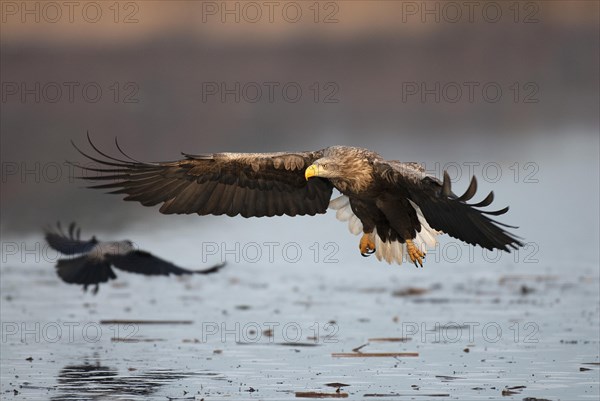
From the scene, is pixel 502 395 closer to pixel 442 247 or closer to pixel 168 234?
pixel 442 247

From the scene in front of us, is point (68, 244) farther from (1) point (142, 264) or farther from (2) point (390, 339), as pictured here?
(2) point (390, 339)

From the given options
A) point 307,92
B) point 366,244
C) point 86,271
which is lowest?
point 86,271

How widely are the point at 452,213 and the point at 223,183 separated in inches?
69.1

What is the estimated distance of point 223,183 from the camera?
911 centimetres

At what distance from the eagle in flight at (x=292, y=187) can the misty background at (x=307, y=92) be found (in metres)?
5.19

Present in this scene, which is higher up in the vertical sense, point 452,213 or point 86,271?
point 452,213

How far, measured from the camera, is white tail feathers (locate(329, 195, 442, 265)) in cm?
916

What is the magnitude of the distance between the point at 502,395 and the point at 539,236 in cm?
577

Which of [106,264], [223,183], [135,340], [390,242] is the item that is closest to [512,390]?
[390,242]

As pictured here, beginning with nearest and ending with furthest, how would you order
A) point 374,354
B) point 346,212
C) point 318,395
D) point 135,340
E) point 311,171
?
point 318,395
point 311,171
point 374,354
point 135,340
point 346,212

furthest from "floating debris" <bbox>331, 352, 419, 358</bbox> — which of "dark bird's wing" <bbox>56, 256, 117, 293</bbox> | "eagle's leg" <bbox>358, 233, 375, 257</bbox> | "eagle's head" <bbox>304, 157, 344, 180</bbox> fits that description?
"dark bird's wing" <bbox>56, 256, 117, 293</bbox>

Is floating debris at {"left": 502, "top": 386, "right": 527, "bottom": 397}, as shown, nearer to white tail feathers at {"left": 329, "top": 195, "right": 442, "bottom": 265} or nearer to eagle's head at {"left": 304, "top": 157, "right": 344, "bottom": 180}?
white tail feathers at {"left": 329, "top": 195, "right": 442, "bottom": 265}

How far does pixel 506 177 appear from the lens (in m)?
16.0

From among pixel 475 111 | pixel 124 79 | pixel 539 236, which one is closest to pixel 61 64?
pixel 124 79
